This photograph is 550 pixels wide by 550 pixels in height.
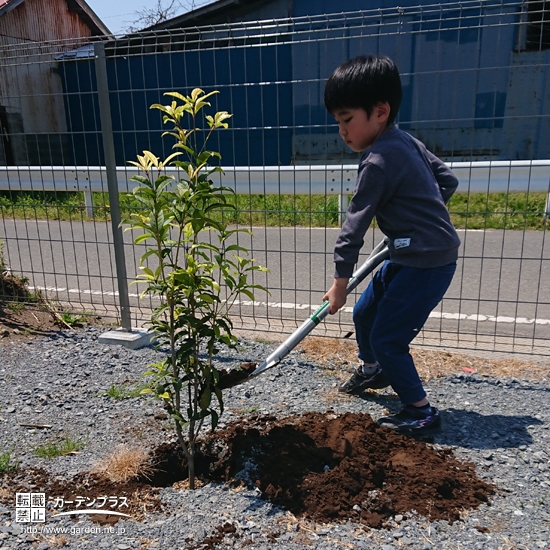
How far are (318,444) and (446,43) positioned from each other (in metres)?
11.0

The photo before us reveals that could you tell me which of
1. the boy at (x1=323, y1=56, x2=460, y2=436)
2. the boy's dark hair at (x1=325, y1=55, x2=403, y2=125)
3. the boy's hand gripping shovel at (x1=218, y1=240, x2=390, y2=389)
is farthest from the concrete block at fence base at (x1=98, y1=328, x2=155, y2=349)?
the boy's dark hair at (x1=325, y1=55, x2=403, y2=125)

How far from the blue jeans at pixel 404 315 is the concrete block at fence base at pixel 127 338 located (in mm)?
1960

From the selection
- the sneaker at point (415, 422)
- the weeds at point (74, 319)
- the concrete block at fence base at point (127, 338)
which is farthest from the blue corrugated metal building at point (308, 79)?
the sneaker at point (415, 422)

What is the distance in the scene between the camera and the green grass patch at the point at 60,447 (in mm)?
2834

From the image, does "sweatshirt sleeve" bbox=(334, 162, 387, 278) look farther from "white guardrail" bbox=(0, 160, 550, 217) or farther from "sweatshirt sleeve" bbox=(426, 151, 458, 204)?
"white guardrail" bbox=(0, 160, 550, 217)

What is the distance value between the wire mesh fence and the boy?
71 centimetres

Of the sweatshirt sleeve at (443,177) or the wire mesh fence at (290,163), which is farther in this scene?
the wire mesh fence at (290,163)

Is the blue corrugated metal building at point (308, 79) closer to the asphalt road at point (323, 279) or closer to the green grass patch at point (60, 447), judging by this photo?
the asphalt road at point (323, 279)

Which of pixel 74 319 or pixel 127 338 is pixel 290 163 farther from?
pixel 127 338

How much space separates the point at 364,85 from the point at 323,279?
3.70m

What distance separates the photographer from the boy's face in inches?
104

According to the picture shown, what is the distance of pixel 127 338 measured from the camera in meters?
4.22

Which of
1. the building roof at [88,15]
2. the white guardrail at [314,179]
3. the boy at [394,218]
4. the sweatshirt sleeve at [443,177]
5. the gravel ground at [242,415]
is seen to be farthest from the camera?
the building roof at [88,15]

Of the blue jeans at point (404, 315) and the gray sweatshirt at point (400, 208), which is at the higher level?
the gray sweatshirt at point (400, 208)
